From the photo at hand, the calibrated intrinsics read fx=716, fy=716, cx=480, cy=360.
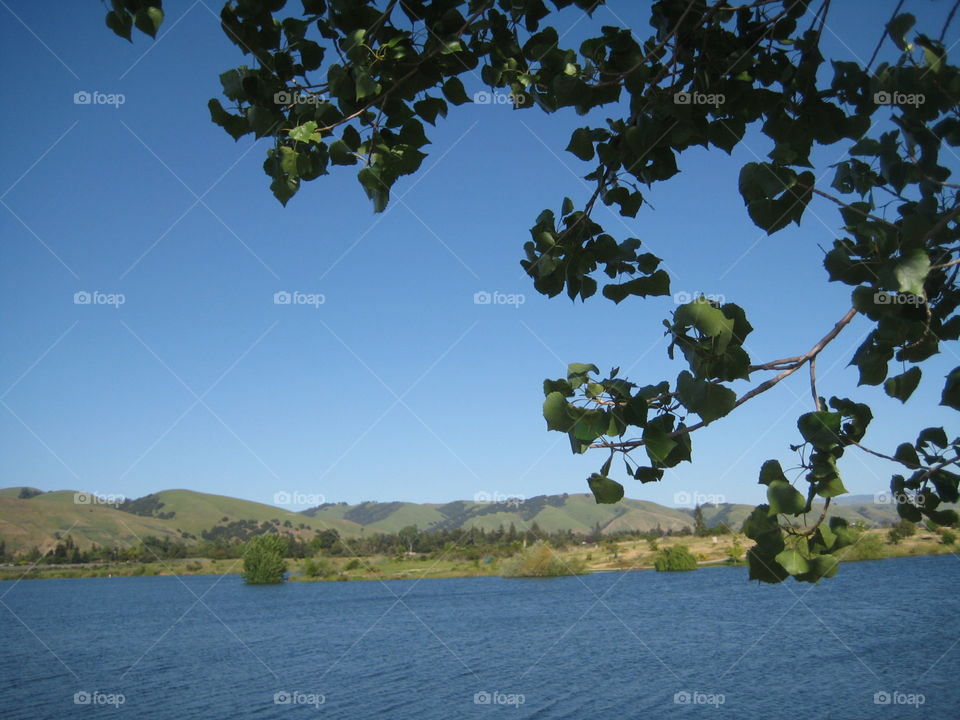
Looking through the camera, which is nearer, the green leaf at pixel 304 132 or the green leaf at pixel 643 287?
the green leaf at pixel 304 132

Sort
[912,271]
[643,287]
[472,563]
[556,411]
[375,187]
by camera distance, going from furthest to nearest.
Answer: [472,563]
[643,287]
[375,187]
[556,411]
[912,271]

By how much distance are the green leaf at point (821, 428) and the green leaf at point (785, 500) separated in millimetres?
184

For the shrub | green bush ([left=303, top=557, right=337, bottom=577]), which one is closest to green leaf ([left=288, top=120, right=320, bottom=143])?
the shrub

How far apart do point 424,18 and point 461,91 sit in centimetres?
30

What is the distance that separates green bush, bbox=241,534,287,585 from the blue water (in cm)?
4115

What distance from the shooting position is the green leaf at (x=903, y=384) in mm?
2182

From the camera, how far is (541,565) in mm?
111750

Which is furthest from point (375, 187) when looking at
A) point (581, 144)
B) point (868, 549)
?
point (868, 549)

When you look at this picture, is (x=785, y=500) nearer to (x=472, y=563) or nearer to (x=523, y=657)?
(x=523, y=657)

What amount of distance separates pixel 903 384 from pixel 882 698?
98.1 feet

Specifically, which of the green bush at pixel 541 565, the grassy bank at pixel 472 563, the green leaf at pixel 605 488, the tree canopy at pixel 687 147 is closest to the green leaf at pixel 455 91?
the tree canopy at pixel 687 147

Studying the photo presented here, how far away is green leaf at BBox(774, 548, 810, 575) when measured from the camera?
1866mm

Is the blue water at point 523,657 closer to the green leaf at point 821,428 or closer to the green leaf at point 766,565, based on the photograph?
the green leaf at point 766,565

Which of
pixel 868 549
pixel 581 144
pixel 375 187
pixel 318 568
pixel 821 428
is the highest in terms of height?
pixel 581 144
